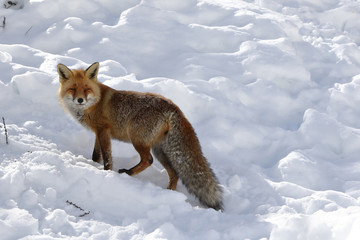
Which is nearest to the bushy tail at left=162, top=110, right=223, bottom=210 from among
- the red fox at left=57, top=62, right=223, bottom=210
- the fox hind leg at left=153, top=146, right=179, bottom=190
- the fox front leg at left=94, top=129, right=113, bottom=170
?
the red fox at left=57, top=62, right=223, bottom=210

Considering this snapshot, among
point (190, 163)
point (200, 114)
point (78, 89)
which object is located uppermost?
point (78, 89)

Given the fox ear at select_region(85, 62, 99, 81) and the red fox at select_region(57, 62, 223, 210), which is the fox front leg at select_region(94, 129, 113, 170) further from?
the fox ear at select_region(85, 62, 99, 81)

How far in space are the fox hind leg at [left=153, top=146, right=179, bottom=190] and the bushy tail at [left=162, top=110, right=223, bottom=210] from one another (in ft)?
0.45

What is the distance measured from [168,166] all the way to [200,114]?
4.74ft

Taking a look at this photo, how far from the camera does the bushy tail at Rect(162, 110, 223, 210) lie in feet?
13.8

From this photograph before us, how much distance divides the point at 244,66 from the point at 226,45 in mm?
753

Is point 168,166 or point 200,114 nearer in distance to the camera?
point 168,166

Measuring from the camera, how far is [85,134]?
5336 mm

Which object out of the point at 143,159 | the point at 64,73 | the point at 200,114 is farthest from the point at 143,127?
the point at 200,114

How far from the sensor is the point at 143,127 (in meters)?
4.50

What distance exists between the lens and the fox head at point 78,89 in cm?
465

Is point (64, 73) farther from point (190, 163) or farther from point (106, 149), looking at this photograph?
point (190, 163)

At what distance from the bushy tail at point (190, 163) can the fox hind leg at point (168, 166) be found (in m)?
0.14

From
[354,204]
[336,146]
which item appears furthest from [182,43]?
[354,204]
